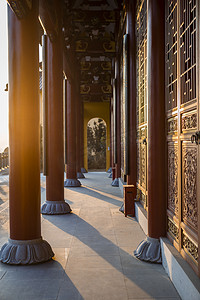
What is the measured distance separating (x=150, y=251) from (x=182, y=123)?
1479 mm

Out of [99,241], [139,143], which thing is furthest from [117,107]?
[99,241]

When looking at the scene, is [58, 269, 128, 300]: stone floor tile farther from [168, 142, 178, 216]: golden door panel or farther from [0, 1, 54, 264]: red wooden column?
[168, 142, 178, 216]: golden door panel

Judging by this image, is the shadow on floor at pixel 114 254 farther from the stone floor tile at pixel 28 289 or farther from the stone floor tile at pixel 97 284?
the stone floor tile at pixel 28 289

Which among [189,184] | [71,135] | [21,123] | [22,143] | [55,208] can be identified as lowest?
[55,208]

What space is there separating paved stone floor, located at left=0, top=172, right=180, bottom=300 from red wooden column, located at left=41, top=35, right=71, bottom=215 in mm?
742

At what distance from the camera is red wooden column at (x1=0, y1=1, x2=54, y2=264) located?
3.51 metres

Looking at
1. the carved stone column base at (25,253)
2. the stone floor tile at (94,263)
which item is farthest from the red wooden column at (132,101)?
the carved stone column base at (25,253)

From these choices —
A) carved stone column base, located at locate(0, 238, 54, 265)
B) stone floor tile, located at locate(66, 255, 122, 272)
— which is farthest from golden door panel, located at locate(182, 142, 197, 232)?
carved stone column base, located at locate(0, 238, 54, 265)

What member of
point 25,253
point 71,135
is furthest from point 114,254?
point 71,135

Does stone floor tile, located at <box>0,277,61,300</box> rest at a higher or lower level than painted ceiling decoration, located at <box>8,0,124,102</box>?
lower

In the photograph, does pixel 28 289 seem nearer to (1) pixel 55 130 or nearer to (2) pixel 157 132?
(2) pixel 157 132

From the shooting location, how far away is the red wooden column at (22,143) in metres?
3.51

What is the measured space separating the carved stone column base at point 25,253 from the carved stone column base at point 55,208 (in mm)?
2480

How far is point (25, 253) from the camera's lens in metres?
3.51
